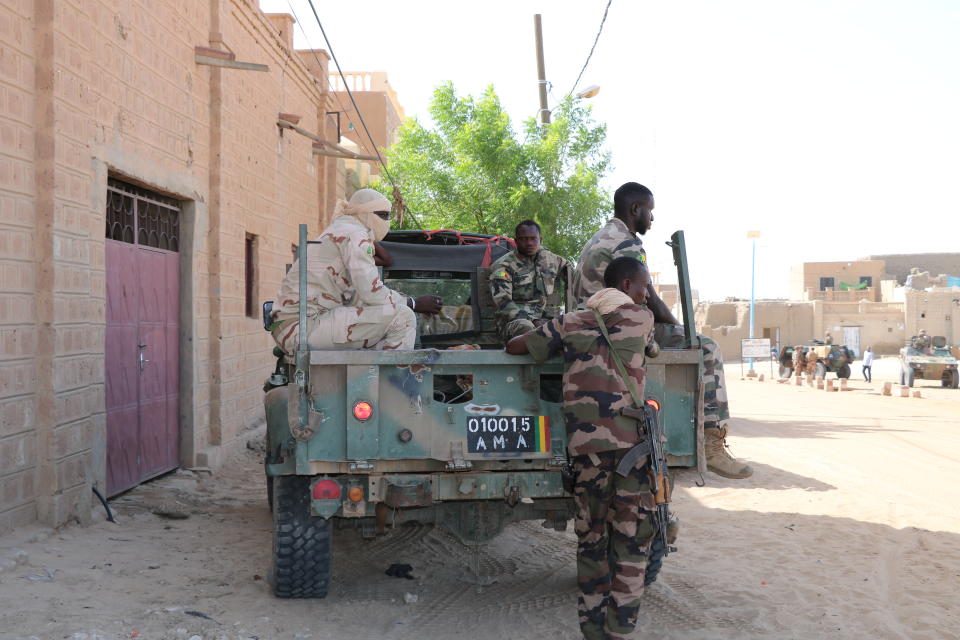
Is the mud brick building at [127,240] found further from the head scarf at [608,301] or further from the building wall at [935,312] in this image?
the building wall at [935,312]

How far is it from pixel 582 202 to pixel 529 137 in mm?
1796

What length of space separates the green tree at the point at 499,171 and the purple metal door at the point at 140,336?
7388mm

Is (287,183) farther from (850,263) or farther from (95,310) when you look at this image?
(850,263)

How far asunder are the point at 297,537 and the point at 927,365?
26.3 meters

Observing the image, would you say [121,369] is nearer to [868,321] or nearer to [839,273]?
[868,321]

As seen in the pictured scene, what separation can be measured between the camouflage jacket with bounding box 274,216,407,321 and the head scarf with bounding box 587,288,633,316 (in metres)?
1.17

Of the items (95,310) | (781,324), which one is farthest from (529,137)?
(781,324)

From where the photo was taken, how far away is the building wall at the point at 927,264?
243 ft

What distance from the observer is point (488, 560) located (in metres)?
5.48

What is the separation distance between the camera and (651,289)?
430 cm

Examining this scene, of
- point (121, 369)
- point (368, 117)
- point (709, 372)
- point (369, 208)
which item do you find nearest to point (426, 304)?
point (369, 208)

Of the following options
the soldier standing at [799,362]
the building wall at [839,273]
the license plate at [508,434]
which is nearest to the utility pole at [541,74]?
the license plate at [508,434]

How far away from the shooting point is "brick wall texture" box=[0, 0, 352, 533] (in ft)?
16.8

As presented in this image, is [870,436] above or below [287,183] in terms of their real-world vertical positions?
below
